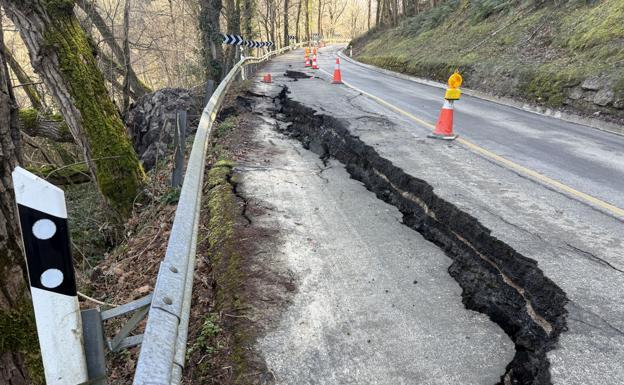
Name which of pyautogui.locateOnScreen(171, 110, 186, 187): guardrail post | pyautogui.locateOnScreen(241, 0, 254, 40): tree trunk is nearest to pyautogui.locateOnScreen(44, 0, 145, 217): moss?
pyautogui.locateOnScreen(171, 110, 186, 187): guardrail post

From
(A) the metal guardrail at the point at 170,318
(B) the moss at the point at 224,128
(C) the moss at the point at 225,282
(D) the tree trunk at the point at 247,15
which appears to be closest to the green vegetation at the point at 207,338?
(C) the moss at the point at 225,282

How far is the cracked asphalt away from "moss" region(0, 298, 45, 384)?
112cm

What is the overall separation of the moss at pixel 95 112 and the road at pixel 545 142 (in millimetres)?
4830

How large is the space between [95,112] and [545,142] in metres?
7.36

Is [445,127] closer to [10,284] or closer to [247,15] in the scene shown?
[10,284]

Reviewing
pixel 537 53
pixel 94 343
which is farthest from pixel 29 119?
pixel 537 53

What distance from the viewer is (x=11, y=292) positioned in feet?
6.41

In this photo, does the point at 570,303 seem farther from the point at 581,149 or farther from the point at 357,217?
the point at 581,149

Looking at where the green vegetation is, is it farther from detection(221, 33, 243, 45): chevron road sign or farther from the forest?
detection(221, 33, 243, 45): chevron road sign

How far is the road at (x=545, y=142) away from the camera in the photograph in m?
5.38

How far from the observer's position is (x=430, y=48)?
69.2 ft

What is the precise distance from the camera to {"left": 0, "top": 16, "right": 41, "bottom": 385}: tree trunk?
76.2 inches

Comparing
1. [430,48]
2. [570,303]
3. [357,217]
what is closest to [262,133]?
[357,217]

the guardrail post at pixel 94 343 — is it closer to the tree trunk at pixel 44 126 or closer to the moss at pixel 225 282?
the moss at pixel 225 282
